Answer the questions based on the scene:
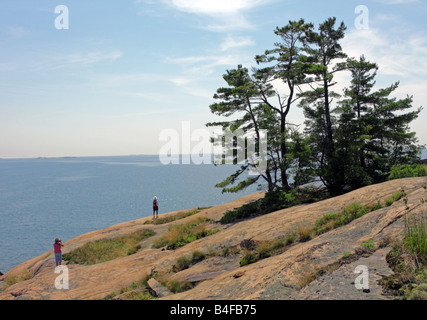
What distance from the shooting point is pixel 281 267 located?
741 centimetres

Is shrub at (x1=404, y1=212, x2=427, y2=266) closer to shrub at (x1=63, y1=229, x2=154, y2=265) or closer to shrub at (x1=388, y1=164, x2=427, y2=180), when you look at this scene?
shrub at (x1=388, y1=164, x2=427, y2=180)

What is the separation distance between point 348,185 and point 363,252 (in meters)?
16.5

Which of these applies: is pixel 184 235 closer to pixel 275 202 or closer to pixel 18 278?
pixel 275 202

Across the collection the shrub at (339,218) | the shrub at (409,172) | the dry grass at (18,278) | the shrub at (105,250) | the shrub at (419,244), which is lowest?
the dry grass at (18,278)

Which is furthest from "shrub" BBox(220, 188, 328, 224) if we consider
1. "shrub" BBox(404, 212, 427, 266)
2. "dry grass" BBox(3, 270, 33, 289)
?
"shrub" BBox(404, 212, 427, 266)

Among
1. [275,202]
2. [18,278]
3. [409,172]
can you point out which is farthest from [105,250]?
[409,172]

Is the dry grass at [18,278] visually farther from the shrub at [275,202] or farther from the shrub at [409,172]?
Result: the shrub at [409,172]

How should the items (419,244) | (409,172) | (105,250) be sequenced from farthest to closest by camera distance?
(105,250)
(409,172)
(419,244)

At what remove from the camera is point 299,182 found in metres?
23.4

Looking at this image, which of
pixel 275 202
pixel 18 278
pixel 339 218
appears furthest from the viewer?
pixel 275 202

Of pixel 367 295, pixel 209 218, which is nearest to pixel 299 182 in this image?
pixel 209 218

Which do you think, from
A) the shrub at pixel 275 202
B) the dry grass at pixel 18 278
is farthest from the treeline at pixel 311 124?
the dry grass at pixel 18 278

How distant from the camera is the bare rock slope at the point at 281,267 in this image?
20.3ft
